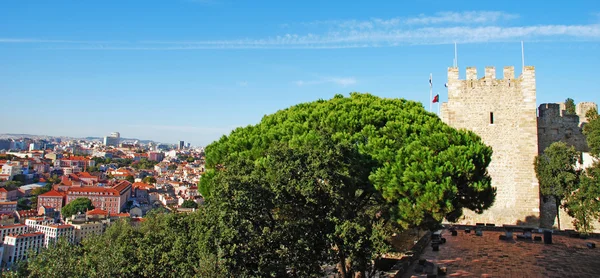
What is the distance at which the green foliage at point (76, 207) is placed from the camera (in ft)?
267

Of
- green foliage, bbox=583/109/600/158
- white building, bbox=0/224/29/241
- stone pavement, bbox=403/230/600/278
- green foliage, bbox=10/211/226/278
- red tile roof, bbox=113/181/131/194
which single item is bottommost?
white building, bbox=0/224/29/241

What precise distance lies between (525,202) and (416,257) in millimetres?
7867

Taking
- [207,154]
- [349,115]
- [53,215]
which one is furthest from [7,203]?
[349,115]

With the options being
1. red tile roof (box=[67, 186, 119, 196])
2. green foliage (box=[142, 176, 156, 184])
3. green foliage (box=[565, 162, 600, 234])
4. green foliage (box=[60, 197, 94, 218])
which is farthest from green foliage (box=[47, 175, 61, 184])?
green foliage (box=[565, 162, 600, 234])

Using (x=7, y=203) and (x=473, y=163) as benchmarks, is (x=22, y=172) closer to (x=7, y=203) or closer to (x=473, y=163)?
(x=7, y=203)

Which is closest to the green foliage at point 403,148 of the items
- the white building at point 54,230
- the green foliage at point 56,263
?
the green foliage at point 56,263

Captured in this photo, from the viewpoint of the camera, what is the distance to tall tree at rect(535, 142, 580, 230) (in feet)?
58.4

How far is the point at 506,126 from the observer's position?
19.2m

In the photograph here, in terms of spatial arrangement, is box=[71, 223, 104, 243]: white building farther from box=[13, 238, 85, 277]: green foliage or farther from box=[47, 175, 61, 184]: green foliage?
box=[13, 238, 85, 277]: green foliage

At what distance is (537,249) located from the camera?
1467 centimetres

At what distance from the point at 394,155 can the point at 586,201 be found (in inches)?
408

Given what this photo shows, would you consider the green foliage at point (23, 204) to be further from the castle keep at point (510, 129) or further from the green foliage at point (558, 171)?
the green foliage at point (558, 171)

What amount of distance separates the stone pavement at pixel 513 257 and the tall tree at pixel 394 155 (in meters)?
1.67

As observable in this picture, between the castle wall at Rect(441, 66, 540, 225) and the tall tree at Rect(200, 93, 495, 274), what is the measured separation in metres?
5.94
